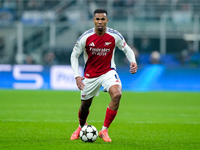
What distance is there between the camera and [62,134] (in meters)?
8.47

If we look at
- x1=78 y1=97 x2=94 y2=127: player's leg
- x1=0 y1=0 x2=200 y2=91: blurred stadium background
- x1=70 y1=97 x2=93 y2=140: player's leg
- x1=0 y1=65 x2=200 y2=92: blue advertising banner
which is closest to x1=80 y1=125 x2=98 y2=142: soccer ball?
x1=70 y1=97 x2=93 y2=140: player's leg

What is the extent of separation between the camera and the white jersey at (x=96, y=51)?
7.84 metres

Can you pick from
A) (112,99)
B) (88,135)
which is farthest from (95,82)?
(88,135)

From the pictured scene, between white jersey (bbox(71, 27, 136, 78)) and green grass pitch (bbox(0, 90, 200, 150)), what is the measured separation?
1.19 meters

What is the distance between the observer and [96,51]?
786cm

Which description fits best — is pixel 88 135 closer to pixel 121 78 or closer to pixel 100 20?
pixel 100 20

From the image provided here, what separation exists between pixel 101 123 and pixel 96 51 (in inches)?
115

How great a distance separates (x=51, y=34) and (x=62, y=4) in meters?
3.39

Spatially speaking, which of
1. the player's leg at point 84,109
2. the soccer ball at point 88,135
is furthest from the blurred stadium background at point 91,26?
the soccer ball at point 88,135

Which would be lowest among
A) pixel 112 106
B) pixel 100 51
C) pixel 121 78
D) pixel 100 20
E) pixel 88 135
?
pixel 121 78

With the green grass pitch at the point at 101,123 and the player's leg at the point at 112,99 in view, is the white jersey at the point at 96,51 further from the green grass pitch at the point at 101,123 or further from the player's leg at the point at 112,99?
the green grass pitch at the point at 101,123

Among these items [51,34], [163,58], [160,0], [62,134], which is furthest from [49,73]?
[62,134]

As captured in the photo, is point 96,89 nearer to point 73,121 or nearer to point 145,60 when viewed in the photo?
point 73,121

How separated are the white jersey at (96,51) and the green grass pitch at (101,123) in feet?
3.92
